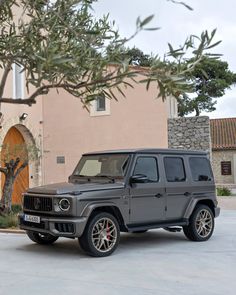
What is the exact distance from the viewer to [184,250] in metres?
8.46

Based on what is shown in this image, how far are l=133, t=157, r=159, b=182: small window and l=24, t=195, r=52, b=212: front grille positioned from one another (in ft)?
5.53

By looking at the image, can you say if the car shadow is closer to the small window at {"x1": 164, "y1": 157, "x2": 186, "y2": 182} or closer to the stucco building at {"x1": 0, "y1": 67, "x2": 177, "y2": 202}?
the small window at {"x1": 164, "y1": 157, "x2": 186, "y2": 182}

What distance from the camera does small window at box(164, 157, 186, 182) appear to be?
9266mm

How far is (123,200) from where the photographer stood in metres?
8.32

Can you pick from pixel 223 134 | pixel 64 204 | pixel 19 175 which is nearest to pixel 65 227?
pixel 64 204

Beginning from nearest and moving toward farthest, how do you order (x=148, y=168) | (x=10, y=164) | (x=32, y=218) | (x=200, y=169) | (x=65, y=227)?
(x=65, y=227)
(x=32, y=218)
(x=148, y=168)
(x=200, y=169)
(x=10, y=164)

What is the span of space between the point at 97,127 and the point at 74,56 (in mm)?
13033

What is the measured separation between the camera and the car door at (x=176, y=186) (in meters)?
9.07

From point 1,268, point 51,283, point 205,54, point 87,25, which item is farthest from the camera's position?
point 1,268

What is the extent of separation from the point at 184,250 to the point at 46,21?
5722 millimetres

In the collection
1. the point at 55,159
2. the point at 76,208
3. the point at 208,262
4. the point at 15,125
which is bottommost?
the point at 208,262

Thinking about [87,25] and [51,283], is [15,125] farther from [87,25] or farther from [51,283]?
[87,25]

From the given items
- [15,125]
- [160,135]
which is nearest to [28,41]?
[15,125]

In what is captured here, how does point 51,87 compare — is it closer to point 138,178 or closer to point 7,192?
point 138,178
